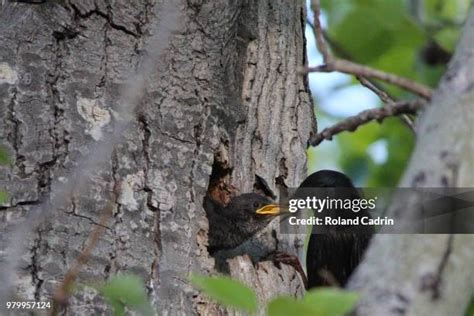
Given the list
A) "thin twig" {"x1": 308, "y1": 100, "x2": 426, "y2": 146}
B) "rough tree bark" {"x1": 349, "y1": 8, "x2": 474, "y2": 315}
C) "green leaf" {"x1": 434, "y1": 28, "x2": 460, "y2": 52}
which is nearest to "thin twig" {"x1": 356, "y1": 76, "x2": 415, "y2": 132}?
"thin twig" {"x1": 308, "y1": 100, "x2": 426, "y2": 146}

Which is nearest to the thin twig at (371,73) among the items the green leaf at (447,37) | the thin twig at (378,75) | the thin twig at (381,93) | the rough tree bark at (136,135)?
the thin twig at (378,75)

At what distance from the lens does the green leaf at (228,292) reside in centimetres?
197

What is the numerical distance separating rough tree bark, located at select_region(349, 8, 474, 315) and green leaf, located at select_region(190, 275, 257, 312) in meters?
0.28

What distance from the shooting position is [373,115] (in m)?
2.54

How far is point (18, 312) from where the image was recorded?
3.33 metres

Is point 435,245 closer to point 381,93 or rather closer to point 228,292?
point 228,292

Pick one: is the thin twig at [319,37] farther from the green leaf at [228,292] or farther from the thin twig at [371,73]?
the green leaf at [228,292]

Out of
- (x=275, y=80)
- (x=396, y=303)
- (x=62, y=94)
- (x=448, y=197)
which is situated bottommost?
(x=396, y=303)

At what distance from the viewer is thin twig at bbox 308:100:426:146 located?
95.3 inches

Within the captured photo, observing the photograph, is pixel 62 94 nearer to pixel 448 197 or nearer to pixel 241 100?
pixel 241 100

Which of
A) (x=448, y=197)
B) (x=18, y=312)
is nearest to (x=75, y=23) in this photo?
(x=18, y=312)

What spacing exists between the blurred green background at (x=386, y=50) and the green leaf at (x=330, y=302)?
9.11ft

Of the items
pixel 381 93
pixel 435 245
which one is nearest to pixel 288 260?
pixel 381 93

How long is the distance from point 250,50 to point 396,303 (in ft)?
7.93
